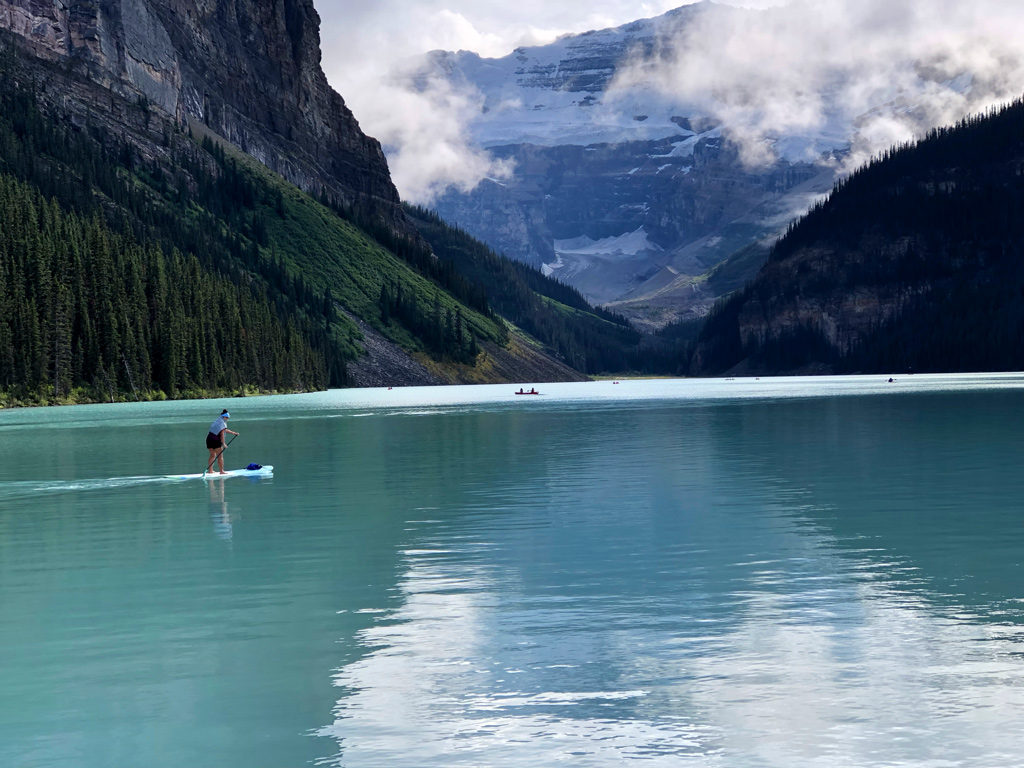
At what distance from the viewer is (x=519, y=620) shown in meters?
23.7

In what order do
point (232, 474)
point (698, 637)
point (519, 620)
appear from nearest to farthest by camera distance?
point (698, 637) → point (519, 620) → point (232, 474)

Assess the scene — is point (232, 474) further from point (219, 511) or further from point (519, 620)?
point (519, 620)

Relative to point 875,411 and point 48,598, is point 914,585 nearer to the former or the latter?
point 48,598

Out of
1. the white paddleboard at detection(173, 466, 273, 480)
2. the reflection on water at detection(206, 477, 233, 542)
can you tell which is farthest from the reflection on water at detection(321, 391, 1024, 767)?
the white paddleboard at detection(173, 466, 273, 480)

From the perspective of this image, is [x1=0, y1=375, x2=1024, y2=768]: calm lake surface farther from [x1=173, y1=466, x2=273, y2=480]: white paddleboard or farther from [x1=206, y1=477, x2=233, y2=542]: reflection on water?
[x1=173, y1=466, x2=273, y2=480]: white paddleboard

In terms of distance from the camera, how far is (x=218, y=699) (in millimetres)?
18484

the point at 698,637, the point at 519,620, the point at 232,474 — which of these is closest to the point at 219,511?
the point at 232,474

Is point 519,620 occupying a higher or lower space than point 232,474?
lower

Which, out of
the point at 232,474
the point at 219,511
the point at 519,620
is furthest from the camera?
the point at 232,474

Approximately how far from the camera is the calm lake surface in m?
16.4

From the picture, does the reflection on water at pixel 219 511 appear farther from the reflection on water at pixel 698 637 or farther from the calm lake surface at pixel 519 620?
the reflection on water at pixel 698 637

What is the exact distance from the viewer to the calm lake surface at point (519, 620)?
53.9ft

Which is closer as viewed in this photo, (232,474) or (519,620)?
(519,620)

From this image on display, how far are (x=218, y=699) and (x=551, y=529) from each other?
1968cm
